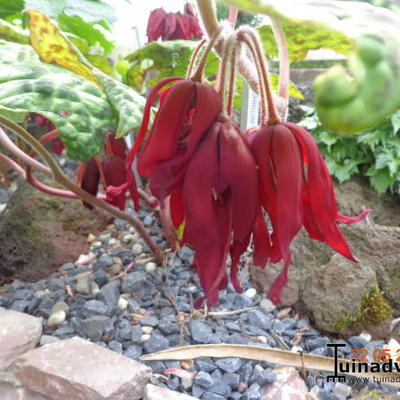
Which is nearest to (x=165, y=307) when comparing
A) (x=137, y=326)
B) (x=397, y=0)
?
(x=137, y=326)

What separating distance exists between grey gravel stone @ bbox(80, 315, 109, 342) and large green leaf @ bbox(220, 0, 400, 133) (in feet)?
2.73

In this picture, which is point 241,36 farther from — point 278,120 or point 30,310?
point 30,310

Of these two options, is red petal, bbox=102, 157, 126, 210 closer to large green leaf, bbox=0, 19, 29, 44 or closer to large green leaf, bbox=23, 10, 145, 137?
large green leaf, bbox=23, 10, 145, 137

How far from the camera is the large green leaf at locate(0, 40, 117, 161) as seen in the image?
0.42 metres

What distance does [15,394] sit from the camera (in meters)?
0.79

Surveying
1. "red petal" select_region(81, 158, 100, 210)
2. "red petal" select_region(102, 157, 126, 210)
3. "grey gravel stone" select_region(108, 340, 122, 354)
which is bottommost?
"grey gravel stone" select_region(108, 340, 122, 354)

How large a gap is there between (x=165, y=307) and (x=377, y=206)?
1114mm

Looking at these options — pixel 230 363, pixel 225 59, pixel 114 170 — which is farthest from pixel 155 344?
pixel 225 59

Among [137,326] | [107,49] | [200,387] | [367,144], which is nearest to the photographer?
[200,387]

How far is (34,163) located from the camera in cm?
84

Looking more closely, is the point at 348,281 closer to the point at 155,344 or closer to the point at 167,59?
the point at 155,344

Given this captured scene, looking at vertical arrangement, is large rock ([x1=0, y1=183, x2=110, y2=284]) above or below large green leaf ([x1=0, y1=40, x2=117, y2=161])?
below

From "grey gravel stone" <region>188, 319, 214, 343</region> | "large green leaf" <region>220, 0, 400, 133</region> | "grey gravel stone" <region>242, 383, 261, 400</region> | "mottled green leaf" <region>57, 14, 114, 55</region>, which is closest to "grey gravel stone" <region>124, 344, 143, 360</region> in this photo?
"grey gravel stone" <region>188, 319, 214, 343</region>

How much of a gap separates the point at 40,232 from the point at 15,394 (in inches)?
20.9
